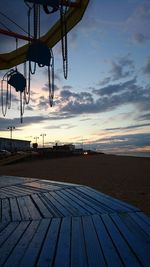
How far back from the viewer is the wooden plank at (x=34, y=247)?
2691mm

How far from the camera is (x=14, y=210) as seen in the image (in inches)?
191

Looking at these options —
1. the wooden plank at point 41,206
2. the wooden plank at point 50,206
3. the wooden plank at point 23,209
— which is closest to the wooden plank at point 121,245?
the wooden plank at point 50,206

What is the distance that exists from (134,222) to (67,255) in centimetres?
152

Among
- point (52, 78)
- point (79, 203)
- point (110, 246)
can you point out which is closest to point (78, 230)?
point (110, 246)

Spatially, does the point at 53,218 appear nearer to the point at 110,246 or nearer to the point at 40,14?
the point at 110,246

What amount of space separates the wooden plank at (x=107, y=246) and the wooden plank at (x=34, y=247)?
2.04 ft

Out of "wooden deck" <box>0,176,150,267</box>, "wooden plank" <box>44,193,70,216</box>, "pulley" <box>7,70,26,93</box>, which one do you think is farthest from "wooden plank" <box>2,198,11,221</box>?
"pulley" <box>7,70,26,93</box>

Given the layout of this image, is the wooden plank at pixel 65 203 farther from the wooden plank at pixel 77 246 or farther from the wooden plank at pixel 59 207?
the wooden plank at pixel 77 246

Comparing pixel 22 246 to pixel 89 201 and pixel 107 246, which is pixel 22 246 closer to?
pixel 107 246

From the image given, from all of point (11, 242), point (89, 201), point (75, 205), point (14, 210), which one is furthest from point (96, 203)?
point (11, 242)

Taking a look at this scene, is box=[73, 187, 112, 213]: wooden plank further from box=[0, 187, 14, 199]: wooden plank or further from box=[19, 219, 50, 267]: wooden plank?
box=[0, 187, 14, 199]: wooden plank

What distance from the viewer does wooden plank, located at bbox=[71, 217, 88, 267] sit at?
271 cm

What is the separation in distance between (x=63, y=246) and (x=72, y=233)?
0.45 m

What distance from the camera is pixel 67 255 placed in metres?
2.88
